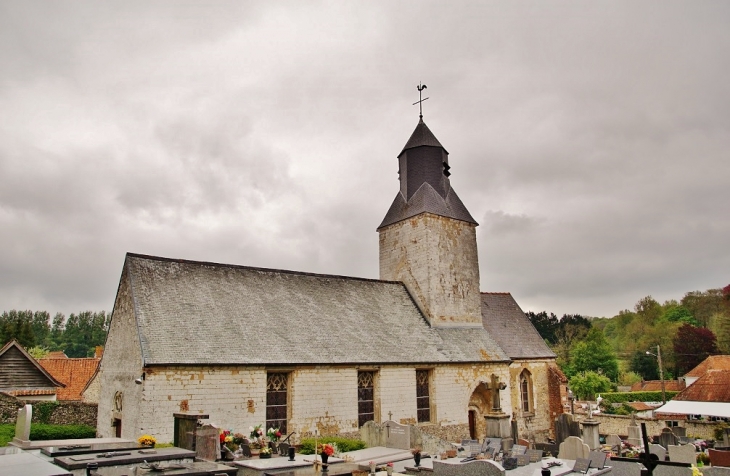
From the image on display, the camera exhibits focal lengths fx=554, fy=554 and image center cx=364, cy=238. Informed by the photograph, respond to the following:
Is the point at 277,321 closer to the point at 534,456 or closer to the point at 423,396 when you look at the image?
the point at 423,396

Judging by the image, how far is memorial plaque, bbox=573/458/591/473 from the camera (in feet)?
49.5

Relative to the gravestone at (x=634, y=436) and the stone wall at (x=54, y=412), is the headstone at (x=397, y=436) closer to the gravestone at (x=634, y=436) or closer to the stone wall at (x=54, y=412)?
the gravestone at (x=634, y=436)

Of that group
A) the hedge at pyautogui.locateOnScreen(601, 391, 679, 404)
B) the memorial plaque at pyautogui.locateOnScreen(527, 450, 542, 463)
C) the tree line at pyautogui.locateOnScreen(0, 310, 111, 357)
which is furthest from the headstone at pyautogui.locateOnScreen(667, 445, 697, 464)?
the tree line at pyautogui.locateOnScreen(0, 310, 111, 357)

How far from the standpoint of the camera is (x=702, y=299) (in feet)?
270

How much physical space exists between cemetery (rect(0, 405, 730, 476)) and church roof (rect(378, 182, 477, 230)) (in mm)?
12567

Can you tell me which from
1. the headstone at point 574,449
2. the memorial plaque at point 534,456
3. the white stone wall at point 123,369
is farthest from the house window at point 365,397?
the white stone wall at point 123,369

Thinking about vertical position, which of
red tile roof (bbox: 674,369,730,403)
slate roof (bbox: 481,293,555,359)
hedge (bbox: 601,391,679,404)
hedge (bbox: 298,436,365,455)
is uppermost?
slate roof (bbox: 481,293,555,359)

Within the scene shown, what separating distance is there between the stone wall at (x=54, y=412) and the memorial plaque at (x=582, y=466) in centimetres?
1742

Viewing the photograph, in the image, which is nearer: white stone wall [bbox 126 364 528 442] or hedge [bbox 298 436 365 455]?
white stone wall [bbox 126 364 528 442]

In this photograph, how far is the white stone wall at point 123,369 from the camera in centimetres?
1758

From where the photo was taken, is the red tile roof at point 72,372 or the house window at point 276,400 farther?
the red tile roof at point 72,372

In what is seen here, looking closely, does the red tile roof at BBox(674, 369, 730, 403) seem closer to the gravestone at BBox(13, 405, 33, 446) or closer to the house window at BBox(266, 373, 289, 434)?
the house window at BBox(266, 373, 289, 434)

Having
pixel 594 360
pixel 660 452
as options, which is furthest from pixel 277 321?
pixel 594 360

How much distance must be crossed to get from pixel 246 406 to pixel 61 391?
18434 mm
